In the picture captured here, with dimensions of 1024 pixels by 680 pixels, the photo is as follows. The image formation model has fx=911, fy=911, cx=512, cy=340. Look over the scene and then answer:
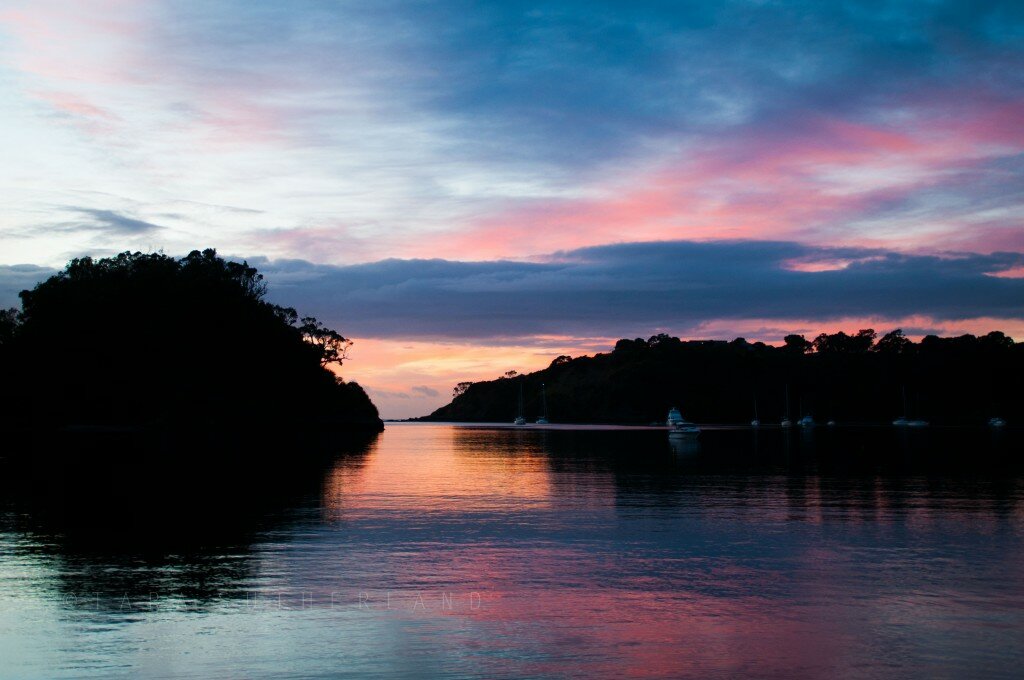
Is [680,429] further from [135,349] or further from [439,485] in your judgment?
[439,485]

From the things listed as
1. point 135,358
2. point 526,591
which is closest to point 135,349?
point 135,358

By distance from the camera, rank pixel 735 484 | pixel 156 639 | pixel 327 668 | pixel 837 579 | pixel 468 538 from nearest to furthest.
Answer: pixel 327 668 → pixel 156 639 → pixel 837 579 → pixel 468 538 → pixel 735 484

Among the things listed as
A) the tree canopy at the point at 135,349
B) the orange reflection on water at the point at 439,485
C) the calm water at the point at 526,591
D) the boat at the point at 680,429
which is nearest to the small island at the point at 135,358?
the tree canopy at the point at 135,349

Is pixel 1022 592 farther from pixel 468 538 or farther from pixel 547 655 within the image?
pixel 468 538

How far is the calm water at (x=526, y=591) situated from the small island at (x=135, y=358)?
78.7 metres

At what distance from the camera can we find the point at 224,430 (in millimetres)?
117000

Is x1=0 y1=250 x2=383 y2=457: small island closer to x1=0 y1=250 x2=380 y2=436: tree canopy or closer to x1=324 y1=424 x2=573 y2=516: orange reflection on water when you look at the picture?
x1=0 y1=250 x2=380 y2=436: tree canopy

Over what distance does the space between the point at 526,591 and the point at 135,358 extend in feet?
345

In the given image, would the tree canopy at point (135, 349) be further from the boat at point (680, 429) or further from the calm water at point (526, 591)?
the calm water at point (526, 591)

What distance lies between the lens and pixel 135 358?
371 feet

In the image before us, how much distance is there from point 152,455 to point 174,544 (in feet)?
154

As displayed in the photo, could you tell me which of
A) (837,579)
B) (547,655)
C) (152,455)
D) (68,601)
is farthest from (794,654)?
(152,455)

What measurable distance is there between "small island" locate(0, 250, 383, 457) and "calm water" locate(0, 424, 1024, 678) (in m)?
78.7

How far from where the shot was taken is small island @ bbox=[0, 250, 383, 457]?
111m
